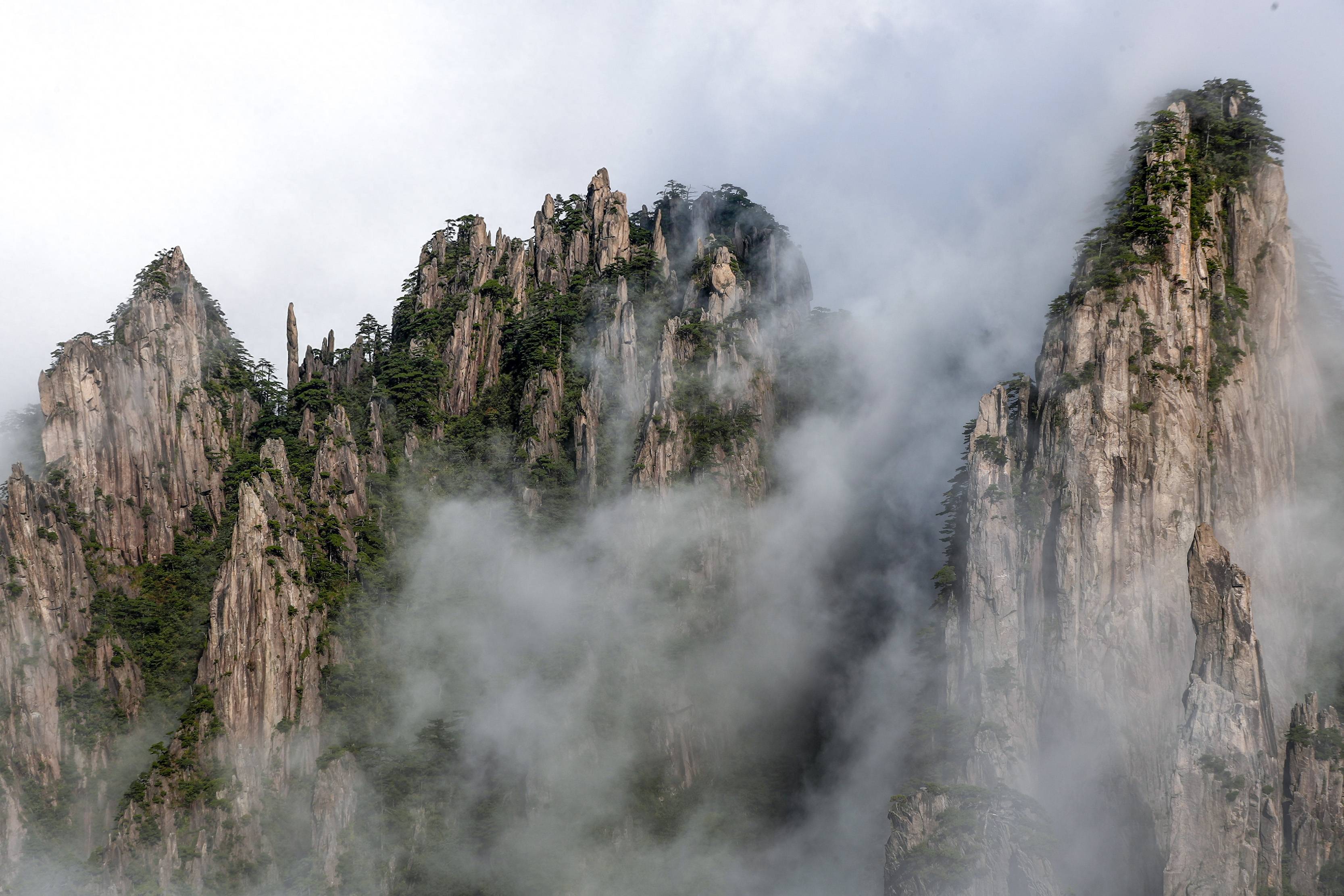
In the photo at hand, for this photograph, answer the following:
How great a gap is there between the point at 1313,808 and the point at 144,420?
8747 centimetres

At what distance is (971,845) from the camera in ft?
228

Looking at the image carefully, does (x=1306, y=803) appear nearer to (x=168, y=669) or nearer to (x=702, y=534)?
(x=702, y=534)

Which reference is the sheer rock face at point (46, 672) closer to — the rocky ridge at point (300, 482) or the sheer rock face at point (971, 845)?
the rocky ridge at point (300, 482)

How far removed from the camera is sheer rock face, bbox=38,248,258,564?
102000 mm

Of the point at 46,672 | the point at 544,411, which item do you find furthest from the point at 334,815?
the point at 544,411

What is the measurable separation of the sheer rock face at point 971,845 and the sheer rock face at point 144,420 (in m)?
63.4

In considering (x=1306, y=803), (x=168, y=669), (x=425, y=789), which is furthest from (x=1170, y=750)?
(x=168, y=669)

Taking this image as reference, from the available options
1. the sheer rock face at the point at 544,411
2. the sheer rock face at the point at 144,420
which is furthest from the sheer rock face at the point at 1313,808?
the sheer rock face at the point at 144,420

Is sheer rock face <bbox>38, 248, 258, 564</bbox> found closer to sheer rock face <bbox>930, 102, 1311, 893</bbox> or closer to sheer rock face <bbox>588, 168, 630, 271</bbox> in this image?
sheer rock face <bbox>588, 168, 630, 271</bbox>

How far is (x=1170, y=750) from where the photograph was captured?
220 ft

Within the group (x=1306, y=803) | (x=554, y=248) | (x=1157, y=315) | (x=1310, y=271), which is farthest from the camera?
(x=554, y=248)

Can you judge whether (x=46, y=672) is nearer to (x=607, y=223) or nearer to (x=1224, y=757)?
(x=607, y=223)

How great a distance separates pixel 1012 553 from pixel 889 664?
66.2 ft

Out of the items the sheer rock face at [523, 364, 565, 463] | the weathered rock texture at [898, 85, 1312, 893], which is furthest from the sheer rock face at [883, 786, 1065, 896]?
the sheer rock face at [523, 364, 565, 463]
